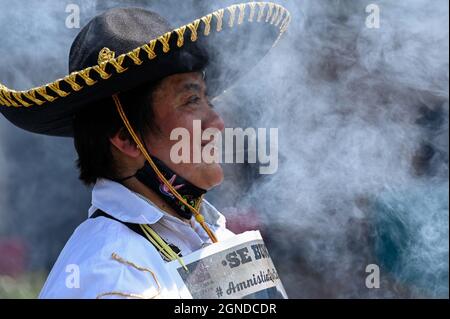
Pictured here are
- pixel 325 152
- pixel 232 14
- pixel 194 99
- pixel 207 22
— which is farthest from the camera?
pixel 325 152

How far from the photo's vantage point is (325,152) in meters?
4.74

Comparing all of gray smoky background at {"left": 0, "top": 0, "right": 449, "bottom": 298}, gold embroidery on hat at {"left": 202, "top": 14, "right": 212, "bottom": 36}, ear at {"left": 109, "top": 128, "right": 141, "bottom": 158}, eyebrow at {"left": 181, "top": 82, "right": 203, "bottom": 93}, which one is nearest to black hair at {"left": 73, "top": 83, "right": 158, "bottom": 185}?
ear at {"left": 109, "top": 128, "right": 141, "bottom": 158}

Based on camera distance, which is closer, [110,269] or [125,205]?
[110,269]

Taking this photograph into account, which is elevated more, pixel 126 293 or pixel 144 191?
pixel 144 191

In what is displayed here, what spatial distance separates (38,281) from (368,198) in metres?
2.32

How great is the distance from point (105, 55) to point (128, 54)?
0.13 metres

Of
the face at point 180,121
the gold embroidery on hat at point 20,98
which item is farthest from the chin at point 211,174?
the gold embroidery on hat at point 20,98

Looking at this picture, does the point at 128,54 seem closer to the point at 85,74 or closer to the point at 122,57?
the point at 122,57

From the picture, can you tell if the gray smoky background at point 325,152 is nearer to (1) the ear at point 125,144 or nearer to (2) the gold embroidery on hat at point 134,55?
(1) the ear at point 125,144

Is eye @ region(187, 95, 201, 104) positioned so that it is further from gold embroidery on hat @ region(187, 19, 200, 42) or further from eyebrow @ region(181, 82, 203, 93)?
gold embroidery on hat @ region(187, 19, 200, 42)

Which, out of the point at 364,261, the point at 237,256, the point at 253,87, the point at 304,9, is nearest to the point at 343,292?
the point at 364,261

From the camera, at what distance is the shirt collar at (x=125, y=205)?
9.39 ft

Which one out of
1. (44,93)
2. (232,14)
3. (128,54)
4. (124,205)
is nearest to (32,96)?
(44,93)

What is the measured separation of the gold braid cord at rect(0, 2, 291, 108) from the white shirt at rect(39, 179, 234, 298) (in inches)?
15.9
